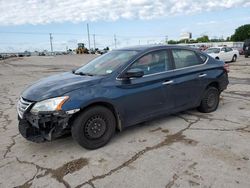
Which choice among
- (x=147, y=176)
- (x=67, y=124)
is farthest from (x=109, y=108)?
(x=147, y=176)

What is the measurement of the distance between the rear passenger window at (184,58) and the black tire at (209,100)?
71cm

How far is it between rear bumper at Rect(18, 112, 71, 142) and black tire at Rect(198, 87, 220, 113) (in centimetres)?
314

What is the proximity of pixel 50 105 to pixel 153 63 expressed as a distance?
2.04 meters

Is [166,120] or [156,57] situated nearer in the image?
[156,57]

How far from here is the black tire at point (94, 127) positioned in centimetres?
377

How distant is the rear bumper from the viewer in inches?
143

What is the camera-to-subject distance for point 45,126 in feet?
12.2

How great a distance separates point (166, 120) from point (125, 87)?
1.53m

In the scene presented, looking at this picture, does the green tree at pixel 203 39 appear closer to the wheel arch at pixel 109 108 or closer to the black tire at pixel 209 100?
the black tire at pixel 209 100

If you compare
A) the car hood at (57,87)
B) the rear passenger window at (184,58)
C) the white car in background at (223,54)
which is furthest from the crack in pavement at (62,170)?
the white car in background at (223,54)

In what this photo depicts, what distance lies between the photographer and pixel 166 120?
5266mm

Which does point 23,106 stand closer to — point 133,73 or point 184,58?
point 133,73

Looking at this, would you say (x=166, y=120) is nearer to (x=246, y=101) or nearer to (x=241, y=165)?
(x=241, y=165)

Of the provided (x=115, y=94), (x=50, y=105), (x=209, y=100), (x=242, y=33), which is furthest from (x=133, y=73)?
(x=242, y=33)
